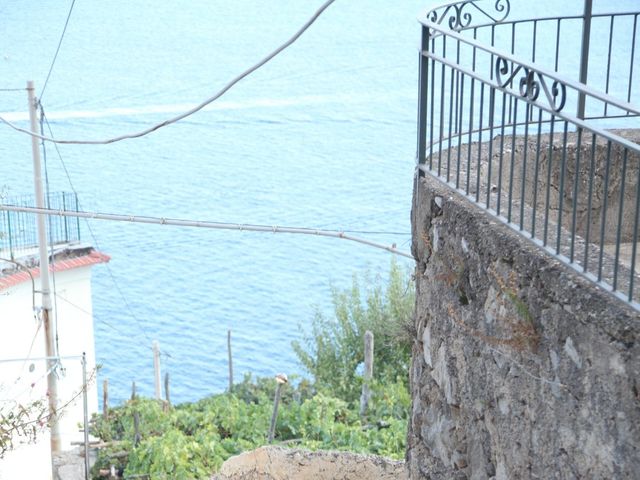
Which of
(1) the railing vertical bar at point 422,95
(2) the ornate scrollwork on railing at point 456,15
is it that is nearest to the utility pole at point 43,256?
(2) the ornate scrollwork on railing at point 456,15

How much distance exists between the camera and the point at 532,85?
2.73 meters

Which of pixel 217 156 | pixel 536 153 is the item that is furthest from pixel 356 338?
pixel 217 156

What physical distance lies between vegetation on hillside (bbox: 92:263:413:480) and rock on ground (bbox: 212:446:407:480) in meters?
1.57

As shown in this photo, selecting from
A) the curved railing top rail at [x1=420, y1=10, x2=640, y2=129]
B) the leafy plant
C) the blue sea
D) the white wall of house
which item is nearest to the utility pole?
the white wall of house

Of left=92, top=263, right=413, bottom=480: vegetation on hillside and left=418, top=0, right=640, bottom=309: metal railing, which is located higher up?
left=418, top=0, right=640, bottom=309: metal railing

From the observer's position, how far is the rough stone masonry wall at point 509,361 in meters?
2.42

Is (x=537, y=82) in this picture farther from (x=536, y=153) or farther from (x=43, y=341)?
(x=43, y=341)

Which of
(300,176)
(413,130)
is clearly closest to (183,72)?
(300,176)

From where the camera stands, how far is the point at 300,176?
31.2 m

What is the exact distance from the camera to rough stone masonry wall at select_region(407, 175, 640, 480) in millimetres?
2420

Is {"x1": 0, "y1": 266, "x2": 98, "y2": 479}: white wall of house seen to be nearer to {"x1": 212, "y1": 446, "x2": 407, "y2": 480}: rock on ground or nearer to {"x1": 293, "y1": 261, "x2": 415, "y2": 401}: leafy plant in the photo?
{"x1": 293, "y1": 261, "x2": 415, "y2": 401}: leafy plant

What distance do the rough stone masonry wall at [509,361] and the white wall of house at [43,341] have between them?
29.0 ft

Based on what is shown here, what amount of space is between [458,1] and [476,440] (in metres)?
1.76

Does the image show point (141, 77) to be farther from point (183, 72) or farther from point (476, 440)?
point (476, 440)
